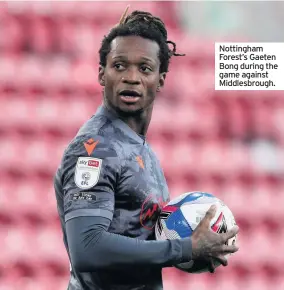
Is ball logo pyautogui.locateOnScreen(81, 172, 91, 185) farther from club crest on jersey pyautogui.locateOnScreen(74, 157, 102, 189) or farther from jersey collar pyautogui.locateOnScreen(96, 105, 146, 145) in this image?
jersey collar pyautogui.locateOnScreen(96, 105, 146, 145)

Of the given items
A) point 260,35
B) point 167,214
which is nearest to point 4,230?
point 260,35

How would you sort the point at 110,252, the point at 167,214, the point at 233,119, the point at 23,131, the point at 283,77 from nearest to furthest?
the point at 110,252
the point at 167,214
the point at 283,77
the point at 23,131
the point at 233,119

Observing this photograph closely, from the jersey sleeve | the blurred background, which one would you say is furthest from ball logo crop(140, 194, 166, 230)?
the blurred background

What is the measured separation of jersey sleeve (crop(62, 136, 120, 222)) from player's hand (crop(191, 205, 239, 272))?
25 cm

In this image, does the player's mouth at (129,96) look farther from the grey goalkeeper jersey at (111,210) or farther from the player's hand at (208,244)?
the player's hand at (208,244)

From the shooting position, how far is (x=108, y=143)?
2490mm

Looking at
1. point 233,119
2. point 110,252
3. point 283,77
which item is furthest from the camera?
point 233,119

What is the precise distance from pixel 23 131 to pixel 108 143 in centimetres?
444

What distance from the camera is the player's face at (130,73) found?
256cm

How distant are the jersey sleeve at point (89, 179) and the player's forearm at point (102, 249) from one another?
29 mm

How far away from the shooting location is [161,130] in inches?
278

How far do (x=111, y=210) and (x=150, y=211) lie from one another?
0.64ft

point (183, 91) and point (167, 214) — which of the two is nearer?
point (167, 214)

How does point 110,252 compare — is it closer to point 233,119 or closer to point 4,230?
point 4,230
